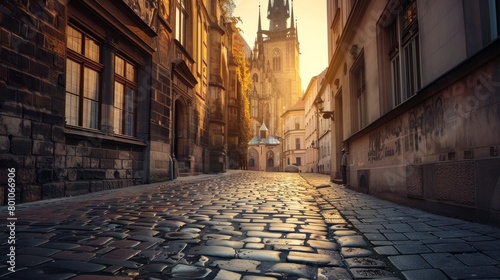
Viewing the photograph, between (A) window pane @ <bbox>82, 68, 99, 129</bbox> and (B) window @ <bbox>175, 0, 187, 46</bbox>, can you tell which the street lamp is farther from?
(A) window pane @ <bbox>82, 68, 99, 129</bbox>

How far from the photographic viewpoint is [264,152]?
3009 inches

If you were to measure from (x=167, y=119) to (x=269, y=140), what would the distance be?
65129mm

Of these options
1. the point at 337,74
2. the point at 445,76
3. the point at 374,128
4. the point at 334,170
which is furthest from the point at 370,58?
the point at 334,170

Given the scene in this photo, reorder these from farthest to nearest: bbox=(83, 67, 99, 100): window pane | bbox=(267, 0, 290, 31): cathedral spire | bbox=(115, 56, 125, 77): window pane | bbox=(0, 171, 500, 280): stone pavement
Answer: bbox=(267, 0, 290, 31): cathedral spire → bbox=(115, 56, 125, 77): window pane → bbox=(83, 67, 99, 100): window pane → bbox=(0, 171, 500, 280): stone pavement

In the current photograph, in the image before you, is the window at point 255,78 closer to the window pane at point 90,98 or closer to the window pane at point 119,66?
the window pane at point 119,66

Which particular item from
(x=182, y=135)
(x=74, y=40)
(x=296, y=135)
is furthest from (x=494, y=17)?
(x=296, y=135)

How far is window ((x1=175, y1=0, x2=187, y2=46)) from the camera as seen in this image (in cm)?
1474

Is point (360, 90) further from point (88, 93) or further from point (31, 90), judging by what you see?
point (31, 90)

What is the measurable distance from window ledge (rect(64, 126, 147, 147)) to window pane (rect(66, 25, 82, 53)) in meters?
1.68

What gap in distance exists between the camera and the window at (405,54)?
564 cm

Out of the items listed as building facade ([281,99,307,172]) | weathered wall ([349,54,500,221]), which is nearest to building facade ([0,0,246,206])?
weathered wall ([349,54,500,221])

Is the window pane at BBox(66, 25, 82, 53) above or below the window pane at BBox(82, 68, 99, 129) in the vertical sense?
above

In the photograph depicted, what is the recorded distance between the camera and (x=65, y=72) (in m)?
6.58

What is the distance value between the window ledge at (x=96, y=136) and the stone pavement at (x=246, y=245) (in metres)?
2.55
